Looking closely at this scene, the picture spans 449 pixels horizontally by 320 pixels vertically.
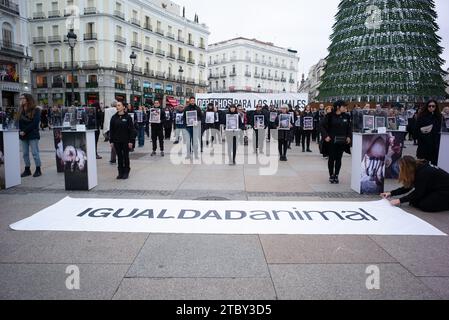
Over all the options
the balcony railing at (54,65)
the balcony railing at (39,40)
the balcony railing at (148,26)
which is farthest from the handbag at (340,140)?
the balcony railing at (39,40)

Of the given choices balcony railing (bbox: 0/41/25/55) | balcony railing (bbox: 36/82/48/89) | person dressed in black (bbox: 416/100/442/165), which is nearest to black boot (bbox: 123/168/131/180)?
person dressed in black (bbox: 416/100/442/165)

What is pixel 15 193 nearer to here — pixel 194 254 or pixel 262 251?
pixel 194 254

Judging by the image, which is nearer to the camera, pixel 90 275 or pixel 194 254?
pixel 90 275

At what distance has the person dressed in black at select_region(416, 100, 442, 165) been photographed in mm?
8001

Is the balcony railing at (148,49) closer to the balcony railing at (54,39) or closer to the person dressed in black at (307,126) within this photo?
the balcony railing at (54,39)

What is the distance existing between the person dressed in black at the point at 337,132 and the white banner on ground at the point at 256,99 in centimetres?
1595

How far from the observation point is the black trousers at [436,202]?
18.6 feet

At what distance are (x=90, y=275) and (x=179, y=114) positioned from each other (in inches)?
416

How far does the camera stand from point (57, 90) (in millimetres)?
49531

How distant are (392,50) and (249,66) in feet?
208

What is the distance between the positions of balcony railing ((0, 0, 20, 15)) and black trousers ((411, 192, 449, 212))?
43.5 meters

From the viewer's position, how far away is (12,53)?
37.7 metres
